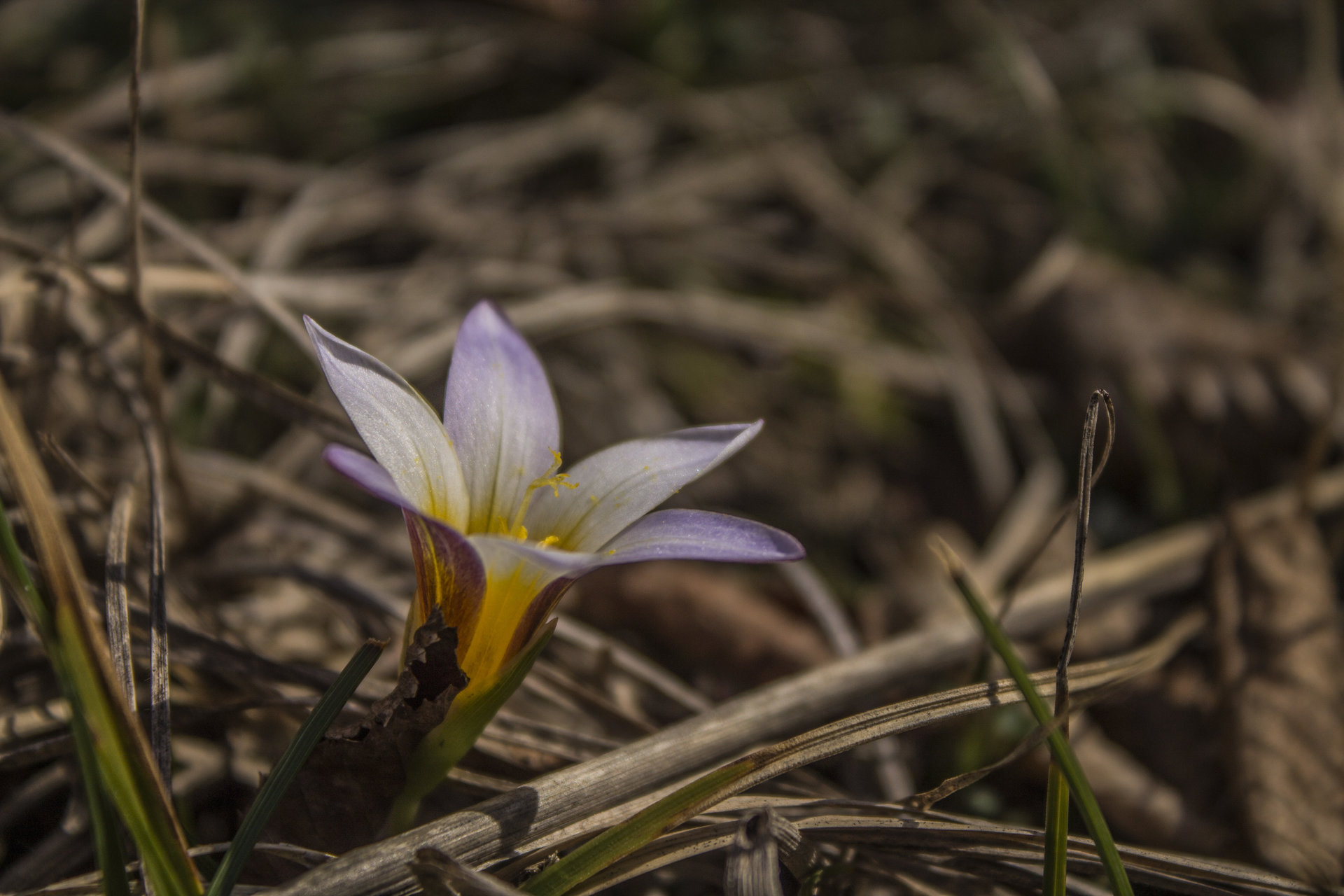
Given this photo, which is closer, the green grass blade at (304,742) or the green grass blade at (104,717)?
the green grass blade at (104,717)

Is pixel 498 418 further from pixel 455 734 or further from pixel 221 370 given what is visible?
pixel 221 370

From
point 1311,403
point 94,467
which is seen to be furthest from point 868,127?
point 94,467

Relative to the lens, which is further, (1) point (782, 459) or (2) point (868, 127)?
(2) point (868, 127)

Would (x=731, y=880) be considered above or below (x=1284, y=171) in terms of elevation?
below

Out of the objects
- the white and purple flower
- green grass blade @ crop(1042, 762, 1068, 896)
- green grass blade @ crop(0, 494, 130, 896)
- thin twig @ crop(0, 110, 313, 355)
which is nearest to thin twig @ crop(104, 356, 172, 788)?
green grass blade @ crop(0, 494, 130, 896)

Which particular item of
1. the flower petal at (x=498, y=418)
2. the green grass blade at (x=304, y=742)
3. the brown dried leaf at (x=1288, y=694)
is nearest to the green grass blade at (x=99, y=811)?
the green grass blade at (x=304, y=742)

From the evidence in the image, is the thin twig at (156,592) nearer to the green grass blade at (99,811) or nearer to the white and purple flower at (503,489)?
the green grass blade at (99,811)

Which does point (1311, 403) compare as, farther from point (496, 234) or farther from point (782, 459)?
point (496, 234)
